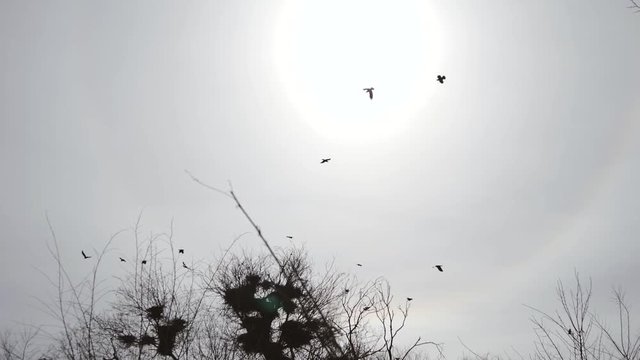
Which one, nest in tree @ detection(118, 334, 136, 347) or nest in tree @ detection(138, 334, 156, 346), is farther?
nest in tree @ detection(118, 334, 136, 347)

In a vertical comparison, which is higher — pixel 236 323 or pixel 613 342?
pixel 236 323

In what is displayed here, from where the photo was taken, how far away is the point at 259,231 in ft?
7.38

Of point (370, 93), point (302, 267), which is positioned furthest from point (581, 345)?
point (302, 267)

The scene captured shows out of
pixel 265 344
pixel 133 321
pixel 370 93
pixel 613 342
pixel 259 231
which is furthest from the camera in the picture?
pixel 265 344

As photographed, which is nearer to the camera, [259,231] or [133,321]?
[259,231]

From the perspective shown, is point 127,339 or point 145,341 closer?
point 145,341

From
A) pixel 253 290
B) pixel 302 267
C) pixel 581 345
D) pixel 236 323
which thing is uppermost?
pixel 302 267

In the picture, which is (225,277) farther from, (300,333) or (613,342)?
(613,342)

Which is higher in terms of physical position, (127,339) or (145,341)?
(127,339)

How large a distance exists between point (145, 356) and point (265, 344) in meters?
5.33

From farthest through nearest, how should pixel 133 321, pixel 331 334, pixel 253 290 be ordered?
pixel 253 290 < pixel 133 321 < pixel 331 334

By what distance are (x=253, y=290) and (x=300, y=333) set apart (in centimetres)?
326

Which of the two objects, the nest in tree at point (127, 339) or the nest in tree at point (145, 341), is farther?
the nest in tree at point (127, 339)

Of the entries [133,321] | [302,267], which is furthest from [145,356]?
[302,267]
